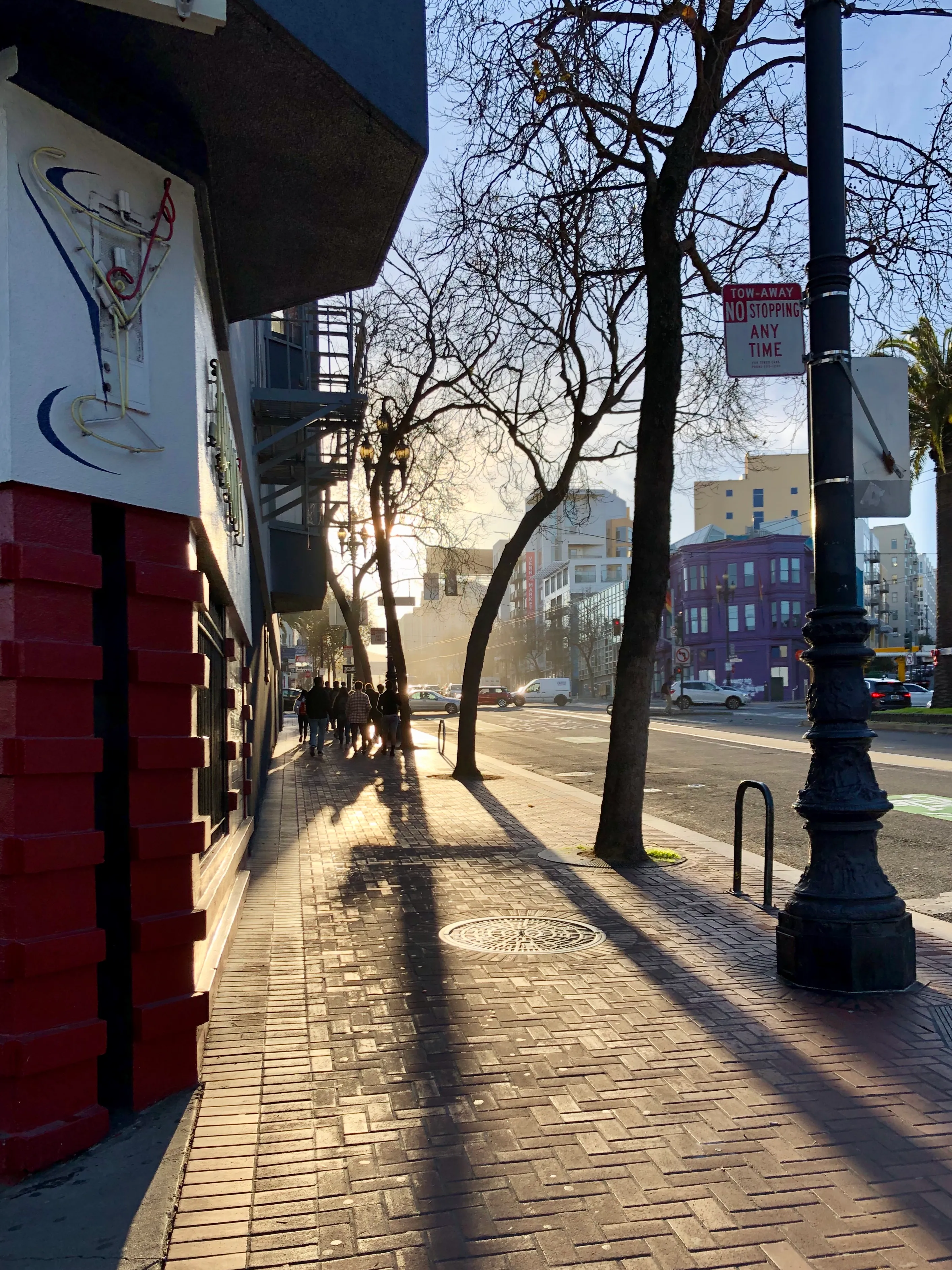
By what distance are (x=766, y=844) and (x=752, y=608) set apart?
2885 inches

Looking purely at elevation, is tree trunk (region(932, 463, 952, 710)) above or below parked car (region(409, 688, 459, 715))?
above

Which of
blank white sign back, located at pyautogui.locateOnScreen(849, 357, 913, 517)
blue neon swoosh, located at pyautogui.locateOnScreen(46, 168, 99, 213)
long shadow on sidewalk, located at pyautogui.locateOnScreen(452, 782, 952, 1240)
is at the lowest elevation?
long shadow on sidewalk, located at pyautogui.locateOnScreen(452, 782, 952, 1240)

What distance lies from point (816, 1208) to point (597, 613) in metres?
106

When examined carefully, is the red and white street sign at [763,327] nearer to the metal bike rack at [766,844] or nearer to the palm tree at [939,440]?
the metal bike rack at [766,844]

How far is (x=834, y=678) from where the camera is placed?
6312 millimetres

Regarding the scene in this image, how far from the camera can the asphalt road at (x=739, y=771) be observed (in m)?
11.2

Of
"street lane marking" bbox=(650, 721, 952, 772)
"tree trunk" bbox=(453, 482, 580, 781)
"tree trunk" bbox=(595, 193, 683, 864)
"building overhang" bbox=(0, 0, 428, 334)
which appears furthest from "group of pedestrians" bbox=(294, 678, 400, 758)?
"building overhang" bbox=(0, 0, 428, 334)

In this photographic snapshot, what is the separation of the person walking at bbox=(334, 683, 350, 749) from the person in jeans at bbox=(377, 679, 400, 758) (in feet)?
13.7

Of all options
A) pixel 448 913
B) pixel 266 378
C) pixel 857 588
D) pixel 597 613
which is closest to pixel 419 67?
pixel 857 588

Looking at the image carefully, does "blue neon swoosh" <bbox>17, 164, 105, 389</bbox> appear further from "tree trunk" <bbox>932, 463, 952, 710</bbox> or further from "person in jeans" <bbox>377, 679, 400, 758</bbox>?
"tree trunk" <bbox>932, 463, 952, 710</bbox>

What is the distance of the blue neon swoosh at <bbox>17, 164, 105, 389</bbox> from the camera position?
4.25 meters

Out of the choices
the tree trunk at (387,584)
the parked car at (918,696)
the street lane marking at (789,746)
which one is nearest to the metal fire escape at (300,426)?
the tree trunk at (387,584)

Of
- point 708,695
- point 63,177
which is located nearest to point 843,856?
point 63,177

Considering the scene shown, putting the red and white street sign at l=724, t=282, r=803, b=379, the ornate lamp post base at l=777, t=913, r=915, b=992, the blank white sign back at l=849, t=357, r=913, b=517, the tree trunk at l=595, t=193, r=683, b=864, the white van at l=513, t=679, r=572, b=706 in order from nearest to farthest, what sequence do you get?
1. the ornate lamp post base at l=777, t=913, r=915, b=992
2. the blank white sign back at l=849, t=357, r=913, b=517
3. the red and white street sign at l=724, t=282, r=803, b=379
4. the tree trunk at l=595, t=193, r=683, b=864
5. the white van at l=513, t=679, r=572, b=706
